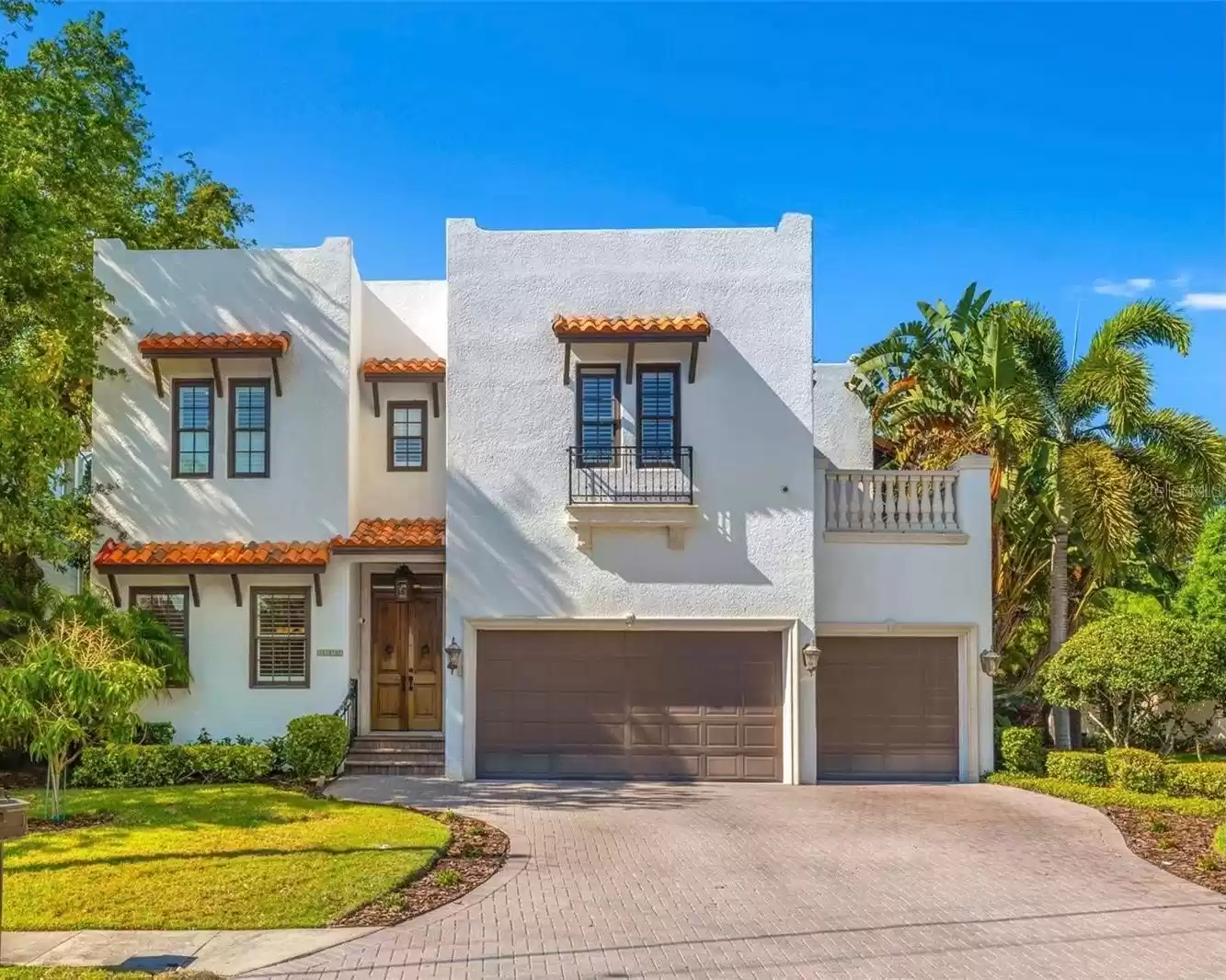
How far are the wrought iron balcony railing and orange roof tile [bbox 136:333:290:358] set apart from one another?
485cm

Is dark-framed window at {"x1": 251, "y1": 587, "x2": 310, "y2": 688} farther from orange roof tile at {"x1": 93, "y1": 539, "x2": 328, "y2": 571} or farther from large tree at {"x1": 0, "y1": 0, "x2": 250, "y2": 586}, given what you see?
large tree at {"x1": 0, "y1": 0, "x2": 250, "y2": 586}

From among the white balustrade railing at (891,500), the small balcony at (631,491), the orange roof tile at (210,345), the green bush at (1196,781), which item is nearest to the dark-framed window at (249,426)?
the orange roof tile at (210,345)

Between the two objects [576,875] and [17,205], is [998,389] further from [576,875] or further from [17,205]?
[17,205]

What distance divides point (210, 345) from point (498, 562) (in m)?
5.46

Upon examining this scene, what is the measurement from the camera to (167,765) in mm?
14570

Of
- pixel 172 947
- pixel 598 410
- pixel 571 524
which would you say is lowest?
pixel 172 947

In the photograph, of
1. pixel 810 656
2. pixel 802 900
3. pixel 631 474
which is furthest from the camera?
pixel 631 474

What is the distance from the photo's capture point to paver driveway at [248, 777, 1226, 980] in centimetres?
766

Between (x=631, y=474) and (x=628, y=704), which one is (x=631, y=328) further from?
(x=628, y=704)

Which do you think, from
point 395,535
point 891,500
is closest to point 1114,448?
point 891,500

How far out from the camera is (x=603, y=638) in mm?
15859

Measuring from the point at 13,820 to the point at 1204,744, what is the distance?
60.3 feet

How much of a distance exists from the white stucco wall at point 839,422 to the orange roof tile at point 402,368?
288 inches

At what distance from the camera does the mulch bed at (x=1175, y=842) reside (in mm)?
10281
